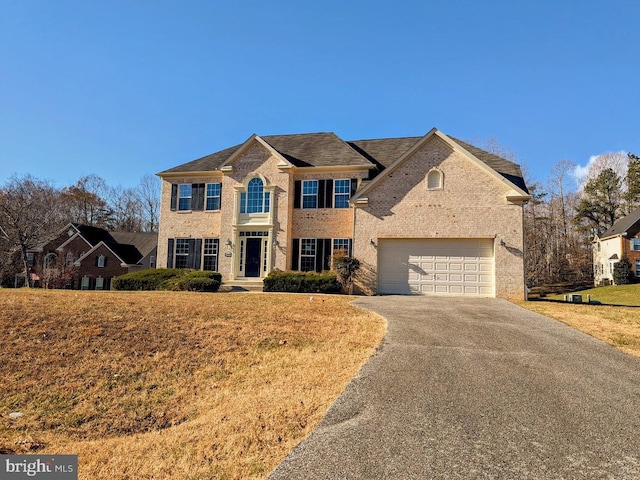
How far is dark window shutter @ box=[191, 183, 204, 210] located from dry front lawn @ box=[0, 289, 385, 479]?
38.9ft

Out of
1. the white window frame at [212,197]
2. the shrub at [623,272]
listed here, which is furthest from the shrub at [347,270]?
the shrub at [623,272]

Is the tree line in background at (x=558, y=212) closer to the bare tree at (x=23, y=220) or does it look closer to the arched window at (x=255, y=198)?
the bare tree at (x=23, y=220)

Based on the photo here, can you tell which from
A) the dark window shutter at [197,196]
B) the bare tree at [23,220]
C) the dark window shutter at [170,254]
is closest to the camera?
the dark window shutter at [170,254]

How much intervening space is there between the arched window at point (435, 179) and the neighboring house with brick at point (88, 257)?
24983 mm

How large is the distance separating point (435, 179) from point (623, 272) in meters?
27.7

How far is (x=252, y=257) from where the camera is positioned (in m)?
20.8

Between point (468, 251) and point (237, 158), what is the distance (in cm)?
1304

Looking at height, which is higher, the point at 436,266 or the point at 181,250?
the point at 181,250

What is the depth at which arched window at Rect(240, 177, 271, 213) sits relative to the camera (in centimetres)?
2067

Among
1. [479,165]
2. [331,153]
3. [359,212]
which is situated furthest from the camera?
[331,153]

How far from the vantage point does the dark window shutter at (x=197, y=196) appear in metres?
21.9

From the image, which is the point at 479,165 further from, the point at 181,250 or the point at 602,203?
the point at 602,203

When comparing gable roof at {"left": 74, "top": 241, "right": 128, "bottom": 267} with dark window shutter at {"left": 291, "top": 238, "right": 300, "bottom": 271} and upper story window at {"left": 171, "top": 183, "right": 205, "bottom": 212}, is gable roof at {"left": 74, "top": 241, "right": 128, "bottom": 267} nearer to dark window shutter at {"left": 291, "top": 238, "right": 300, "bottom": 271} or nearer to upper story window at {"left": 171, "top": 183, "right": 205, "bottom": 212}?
upper story window at {"left": 171, "top": 183, "right": 205, "bottom": 212}

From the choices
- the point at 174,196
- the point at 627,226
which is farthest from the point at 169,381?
the point at 627,226
